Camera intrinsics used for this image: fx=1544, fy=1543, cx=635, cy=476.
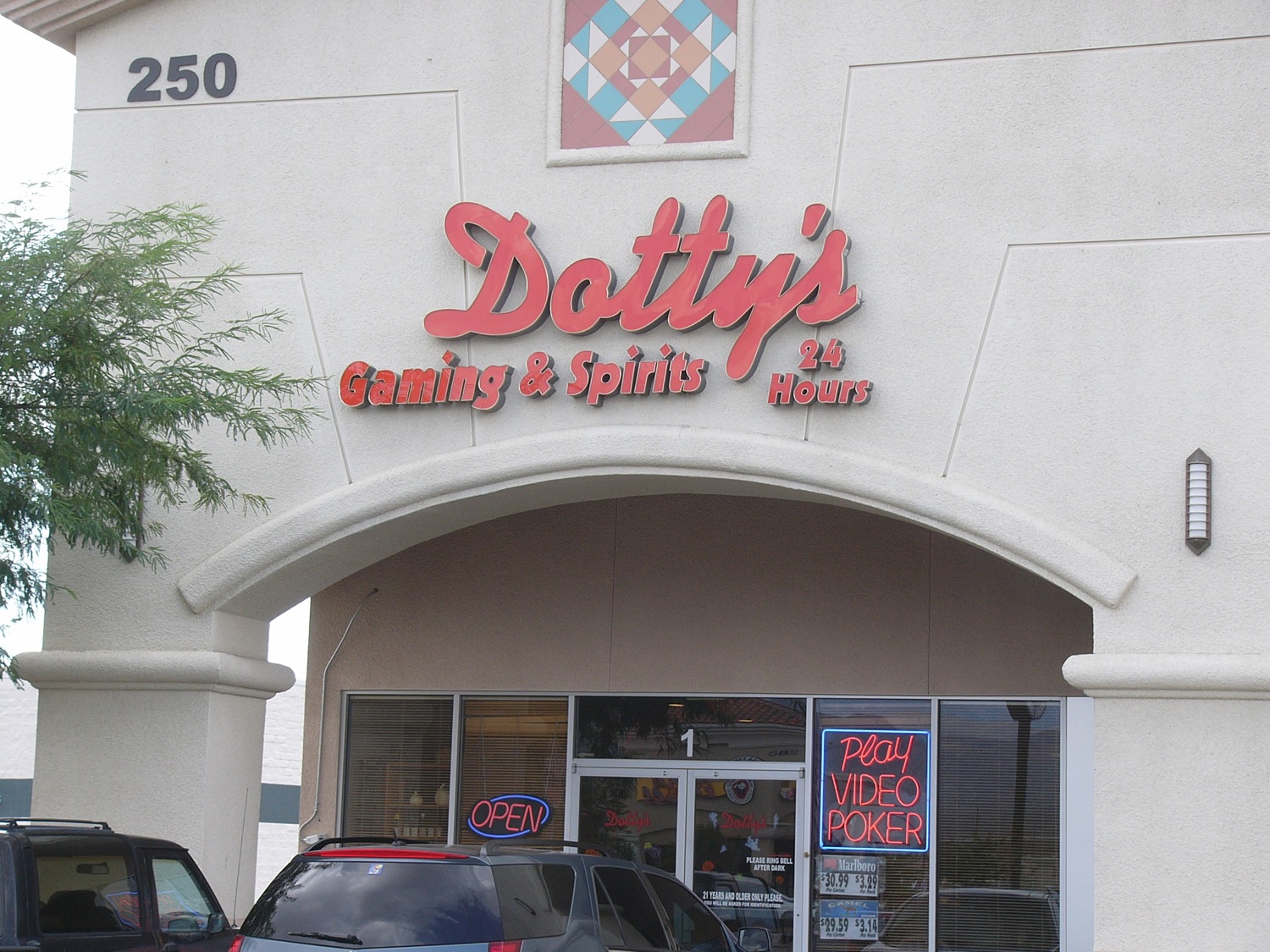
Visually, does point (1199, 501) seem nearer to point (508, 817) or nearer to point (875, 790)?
point (875, 790)

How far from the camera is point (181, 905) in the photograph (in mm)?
9711

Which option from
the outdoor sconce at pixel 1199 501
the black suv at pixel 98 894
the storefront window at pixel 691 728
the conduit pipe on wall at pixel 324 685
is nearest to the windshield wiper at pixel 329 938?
the black suv at pixel 98 894

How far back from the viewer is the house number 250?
42.9 feet

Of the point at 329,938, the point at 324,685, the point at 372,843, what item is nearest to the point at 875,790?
the point at 324,685

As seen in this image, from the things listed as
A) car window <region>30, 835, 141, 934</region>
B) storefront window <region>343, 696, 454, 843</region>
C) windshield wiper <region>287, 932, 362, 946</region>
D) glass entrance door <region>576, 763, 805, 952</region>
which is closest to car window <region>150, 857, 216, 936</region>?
car window <region>30, 835, 141, 934</region>

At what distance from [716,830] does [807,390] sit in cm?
536

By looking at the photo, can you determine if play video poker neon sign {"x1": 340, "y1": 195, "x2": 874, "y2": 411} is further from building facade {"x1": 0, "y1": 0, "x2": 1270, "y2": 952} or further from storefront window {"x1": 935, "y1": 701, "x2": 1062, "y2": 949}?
storefront window {"x1": 935, "y1": 701, "x2": 1062, "y2": 949}

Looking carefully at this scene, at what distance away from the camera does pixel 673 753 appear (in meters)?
15.1

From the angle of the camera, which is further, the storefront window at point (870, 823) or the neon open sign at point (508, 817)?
the neon open sign at point (508, 817)

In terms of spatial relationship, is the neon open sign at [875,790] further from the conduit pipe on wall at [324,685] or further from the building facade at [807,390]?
the conduit pipe on wall at [324,685]

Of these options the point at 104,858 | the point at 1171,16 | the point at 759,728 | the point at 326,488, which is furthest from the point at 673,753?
the point at 1171,16

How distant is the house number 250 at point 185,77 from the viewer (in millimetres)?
13062

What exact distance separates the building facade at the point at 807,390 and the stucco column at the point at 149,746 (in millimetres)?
31

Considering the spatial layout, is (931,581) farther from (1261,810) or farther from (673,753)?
(1261,810)
